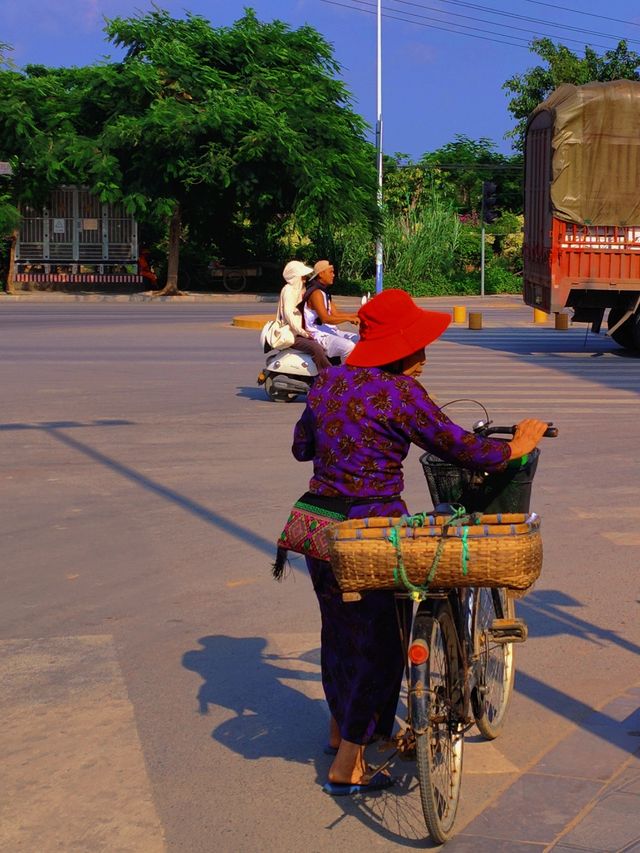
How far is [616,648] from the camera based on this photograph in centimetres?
608

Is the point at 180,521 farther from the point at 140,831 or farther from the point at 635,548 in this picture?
the point at 140,831

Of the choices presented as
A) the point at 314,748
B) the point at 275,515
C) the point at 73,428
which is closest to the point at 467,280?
the point at 73,428

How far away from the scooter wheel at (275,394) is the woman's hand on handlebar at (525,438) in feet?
33.9

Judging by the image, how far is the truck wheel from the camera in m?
21.5

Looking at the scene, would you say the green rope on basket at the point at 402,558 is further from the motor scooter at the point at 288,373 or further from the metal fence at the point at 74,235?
the metal fence at the point at 74,235

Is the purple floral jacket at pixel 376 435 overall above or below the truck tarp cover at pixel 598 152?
below

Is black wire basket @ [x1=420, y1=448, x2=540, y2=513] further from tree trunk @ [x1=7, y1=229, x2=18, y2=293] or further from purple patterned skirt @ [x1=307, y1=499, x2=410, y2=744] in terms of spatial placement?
tree trunk @ [x1=7, y1=229, x2=18, y2=293]

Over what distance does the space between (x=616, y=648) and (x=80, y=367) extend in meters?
13.5

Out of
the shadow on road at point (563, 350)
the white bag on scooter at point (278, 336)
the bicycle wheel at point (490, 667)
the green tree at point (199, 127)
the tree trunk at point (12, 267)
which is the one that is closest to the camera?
the bicycle wheel at point (490, 667)

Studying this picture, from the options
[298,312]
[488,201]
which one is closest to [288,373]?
[298,312]

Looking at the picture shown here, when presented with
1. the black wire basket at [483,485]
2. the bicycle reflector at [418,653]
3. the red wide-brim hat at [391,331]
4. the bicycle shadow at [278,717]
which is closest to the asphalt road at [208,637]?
the bicycle shadow at [278,717]

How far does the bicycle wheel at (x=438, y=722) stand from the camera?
3.96 m

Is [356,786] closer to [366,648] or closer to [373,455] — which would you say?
[366,648]

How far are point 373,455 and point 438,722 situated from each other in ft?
2.83
